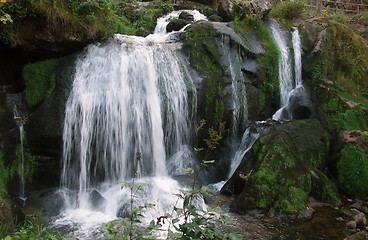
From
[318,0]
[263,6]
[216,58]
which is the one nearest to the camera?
[216,58]

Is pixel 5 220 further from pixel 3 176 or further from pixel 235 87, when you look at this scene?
pixel 235 87

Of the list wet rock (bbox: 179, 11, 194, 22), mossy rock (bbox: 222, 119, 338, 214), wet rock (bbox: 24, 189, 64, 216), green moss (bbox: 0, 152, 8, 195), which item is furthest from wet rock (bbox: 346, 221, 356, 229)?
wet rock (bbox: 179, 11, 194, 22)

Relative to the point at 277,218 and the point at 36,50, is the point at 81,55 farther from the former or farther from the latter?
the point at 277,218

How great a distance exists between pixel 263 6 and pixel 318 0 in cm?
874

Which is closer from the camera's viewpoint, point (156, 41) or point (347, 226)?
point (347, 226)

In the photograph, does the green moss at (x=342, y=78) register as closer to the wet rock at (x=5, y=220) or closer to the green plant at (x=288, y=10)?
the green plant at (x=288, y=10)

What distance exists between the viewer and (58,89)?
718 centimetres

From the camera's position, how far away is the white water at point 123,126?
650cm

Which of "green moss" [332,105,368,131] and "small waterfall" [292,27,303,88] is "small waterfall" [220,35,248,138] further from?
"green moss" [332,105,368,131]

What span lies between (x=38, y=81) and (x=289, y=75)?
7.21 meters

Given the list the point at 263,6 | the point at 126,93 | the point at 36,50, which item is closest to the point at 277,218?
the point at 126,93

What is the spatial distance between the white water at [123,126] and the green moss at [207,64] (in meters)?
0.40

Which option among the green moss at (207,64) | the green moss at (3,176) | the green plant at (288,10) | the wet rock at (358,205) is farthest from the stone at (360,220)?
the green plant at (288,10)

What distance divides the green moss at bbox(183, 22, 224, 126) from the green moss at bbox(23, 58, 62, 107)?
11.6ft
